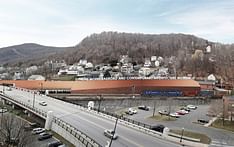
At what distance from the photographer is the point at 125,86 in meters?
48.0

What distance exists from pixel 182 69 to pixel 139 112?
5057cm

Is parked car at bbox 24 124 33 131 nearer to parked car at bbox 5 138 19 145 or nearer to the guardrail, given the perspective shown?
the guardrail

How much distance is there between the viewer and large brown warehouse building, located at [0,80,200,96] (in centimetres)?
4672

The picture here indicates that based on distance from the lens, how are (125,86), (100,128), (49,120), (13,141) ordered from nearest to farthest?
(13,141) → (100,128) → (49,120) → (125,86)

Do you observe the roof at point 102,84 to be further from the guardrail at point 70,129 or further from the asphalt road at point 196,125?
the guardrail at point 70,129

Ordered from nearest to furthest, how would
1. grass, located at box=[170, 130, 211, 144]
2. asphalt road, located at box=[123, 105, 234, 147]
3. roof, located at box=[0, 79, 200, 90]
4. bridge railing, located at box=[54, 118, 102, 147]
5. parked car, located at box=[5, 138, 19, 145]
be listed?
bridge railing, located at box=[54, 118, 102, 147] < parked car, located at box=[5, 138, 19, 145] < grass, located at box=[170, 130, 211, 144] < asphalt road, located at box=[123, 105, 234, 147] < roof, located at box=[0, 79, 200, 90]

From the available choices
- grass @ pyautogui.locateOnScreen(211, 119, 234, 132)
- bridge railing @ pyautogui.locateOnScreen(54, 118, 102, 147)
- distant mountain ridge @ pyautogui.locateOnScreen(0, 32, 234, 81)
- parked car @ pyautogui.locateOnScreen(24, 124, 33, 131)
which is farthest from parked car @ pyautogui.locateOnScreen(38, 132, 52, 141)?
distant mountain ridge @ pyautogui.locateOnScreen(0, 32, 234, 81)

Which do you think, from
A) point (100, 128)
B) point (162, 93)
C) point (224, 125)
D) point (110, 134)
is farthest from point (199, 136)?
point (162, 93)

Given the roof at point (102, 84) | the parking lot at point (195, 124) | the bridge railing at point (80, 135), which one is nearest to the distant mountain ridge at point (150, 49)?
the roof at point (102, 84)

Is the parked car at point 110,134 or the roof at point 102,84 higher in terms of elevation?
the roof at point 102,84

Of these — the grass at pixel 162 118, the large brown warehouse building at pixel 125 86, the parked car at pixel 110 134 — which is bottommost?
the grass at pixel 162 118

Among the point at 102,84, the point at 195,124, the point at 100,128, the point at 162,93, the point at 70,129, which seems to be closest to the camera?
the point at 70,129

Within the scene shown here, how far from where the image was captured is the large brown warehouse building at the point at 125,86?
46.7m

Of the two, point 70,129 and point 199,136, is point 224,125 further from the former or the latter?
point 70,129
